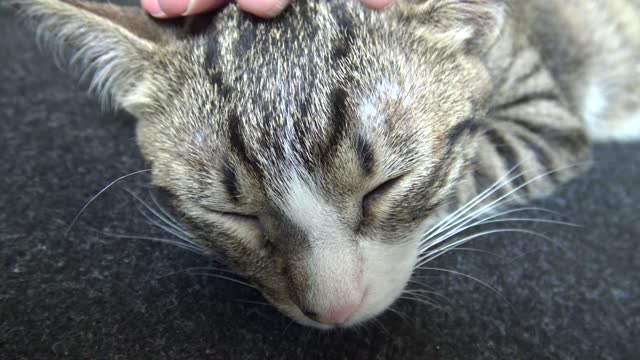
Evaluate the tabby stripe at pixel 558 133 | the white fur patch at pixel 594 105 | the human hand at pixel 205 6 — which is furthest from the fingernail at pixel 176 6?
the white fur patch at pixel 594 105

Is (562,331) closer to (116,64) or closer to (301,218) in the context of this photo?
(301,218)

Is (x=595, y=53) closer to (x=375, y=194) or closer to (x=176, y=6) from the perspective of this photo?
(x=375, y=194)

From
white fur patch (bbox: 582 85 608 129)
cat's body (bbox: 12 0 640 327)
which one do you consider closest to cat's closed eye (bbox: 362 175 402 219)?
cat's body (bbox: 12 0 640 327)

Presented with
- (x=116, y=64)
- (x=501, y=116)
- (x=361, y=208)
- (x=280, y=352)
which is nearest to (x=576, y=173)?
(x=501, y=116)

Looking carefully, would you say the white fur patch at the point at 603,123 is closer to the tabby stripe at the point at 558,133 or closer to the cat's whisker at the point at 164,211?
the tabby stripe at the point at 558,133

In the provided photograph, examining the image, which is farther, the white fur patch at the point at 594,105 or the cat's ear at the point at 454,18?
the white fur patch at the point at 594,105

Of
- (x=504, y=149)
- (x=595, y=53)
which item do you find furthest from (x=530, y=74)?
(x=595, y=53)

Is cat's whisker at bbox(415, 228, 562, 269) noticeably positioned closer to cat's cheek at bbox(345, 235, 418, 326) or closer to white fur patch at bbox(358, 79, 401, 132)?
cat's cheek at bbox(345, 235, 418, 326)
